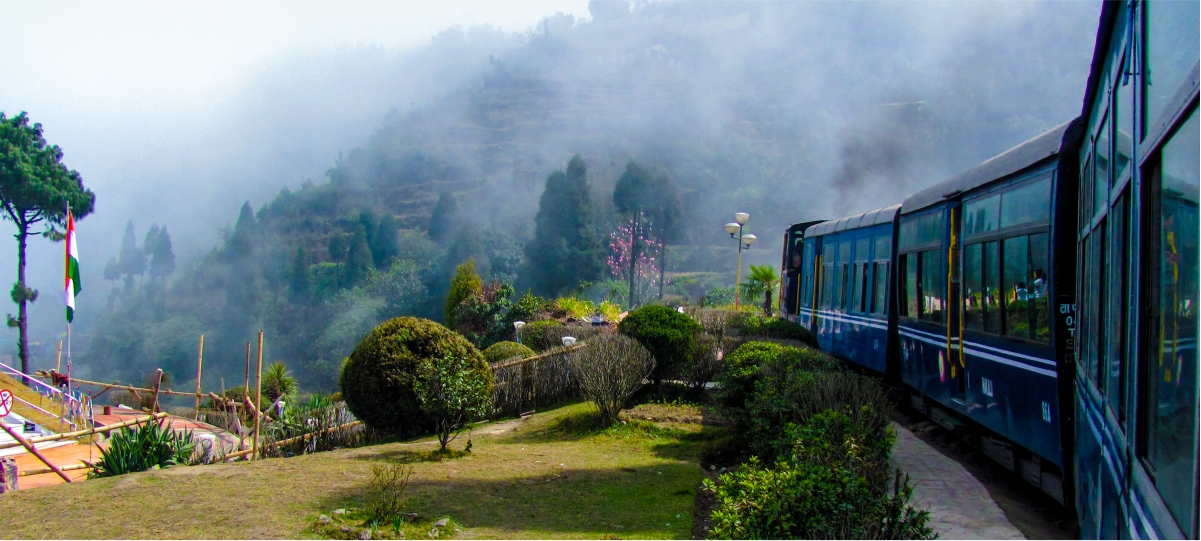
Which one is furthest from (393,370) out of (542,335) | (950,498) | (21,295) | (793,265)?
(21,295)

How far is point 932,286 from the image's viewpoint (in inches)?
352

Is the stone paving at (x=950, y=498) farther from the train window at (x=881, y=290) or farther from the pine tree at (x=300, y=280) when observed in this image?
the pine tree at (x=300, y=280)

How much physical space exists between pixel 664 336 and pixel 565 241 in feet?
170

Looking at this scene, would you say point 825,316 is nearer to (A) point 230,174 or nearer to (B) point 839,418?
(B) point 839,418

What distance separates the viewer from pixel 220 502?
729cm

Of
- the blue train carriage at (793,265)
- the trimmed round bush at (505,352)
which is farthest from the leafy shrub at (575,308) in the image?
the blue train carriage at (793,265)

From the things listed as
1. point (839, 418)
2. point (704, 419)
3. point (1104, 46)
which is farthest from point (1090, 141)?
point (704, 419)

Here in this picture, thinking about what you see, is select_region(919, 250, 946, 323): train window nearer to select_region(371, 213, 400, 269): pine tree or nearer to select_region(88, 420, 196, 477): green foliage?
select_region(88, 420, 196, 477): green foliage

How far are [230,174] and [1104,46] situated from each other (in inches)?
6965

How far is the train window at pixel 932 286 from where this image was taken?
8.59 m

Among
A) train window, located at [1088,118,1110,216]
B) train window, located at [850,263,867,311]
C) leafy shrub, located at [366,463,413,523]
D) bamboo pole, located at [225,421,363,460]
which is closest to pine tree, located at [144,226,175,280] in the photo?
bamboo pole, located at [225,421,363,460]

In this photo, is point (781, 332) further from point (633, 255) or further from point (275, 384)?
point (633, 255)

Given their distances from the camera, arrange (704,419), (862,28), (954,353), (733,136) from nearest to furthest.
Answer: (954,353) < (704,419) < (733,136) < (862,28)

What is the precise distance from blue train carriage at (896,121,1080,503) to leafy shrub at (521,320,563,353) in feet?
36.8
